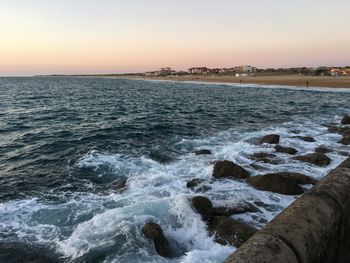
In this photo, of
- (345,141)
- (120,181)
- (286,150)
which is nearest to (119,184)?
(120,181)

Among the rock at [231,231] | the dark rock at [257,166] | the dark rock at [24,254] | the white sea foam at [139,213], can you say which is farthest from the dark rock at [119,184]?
the dark rock at [257,166]

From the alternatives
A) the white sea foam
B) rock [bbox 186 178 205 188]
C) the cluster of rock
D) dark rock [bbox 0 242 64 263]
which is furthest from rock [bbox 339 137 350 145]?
dark rock [bbox 0 242 64 263]

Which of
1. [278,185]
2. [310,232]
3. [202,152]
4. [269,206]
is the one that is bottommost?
[269,206]

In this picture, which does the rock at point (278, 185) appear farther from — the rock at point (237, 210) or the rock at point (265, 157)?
the rock at point (265, 157)

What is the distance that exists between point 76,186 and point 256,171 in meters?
7.46

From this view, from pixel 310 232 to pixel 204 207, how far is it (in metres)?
6.03

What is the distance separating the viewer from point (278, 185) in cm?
1158

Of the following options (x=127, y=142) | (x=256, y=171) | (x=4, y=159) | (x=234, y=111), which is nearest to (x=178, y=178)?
(x=256, y=171)

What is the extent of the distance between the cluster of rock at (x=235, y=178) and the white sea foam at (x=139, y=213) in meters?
0.23

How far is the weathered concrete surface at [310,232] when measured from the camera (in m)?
3.66

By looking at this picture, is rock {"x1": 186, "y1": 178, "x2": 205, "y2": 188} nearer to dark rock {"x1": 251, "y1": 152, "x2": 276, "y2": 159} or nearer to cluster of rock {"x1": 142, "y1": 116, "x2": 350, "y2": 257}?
cluster of rock {"x1": 142, "y1": 116, "x2": 350, "y2": 257}

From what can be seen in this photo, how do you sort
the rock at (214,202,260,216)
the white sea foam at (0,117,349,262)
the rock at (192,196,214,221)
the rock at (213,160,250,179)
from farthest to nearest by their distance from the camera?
1. the rock at (213,160,250,179)
2. the rock at (214,202,260,216)
3. the rock at (192,196,214,221)
4. the white sea foam at (0,117,349,262)

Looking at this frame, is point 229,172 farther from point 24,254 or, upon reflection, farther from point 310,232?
point 310,232

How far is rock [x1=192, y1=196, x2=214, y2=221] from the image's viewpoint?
973 cm
